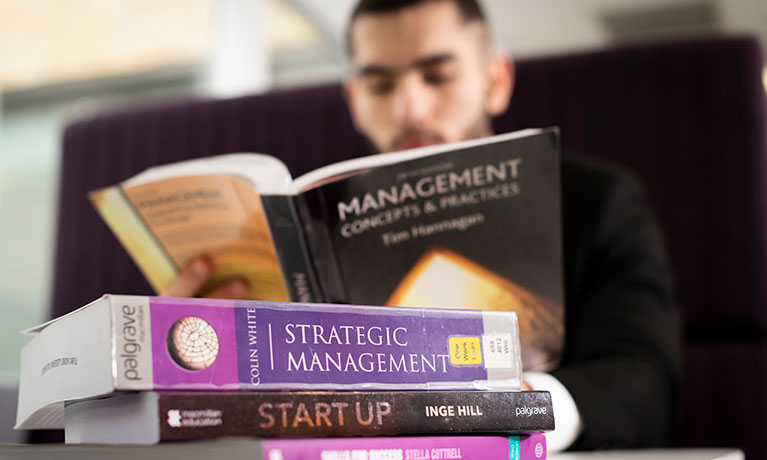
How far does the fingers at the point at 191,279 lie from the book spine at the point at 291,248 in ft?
0.40

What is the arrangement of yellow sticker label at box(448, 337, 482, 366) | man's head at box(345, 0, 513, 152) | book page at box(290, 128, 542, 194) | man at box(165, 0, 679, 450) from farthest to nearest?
man's head at box(345, 0, 513, 152)
man at box(165, 0, 679, 450)
book page at box(290, 128, 542, 194)
yellow sticker label at box(448, 337, 482, 366)

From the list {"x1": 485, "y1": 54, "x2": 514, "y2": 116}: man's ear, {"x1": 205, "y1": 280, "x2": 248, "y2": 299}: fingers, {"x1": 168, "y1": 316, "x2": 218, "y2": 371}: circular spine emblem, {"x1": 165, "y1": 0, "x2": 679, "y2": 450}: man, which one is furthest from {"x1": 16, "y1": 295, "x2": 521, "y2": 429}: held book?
{"x1": 485, "y1": 54, "x2": 514, "y2": 116}: man's ear

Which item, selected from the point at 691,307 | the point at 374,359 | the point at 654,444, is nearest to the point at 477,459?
the point at 374,359

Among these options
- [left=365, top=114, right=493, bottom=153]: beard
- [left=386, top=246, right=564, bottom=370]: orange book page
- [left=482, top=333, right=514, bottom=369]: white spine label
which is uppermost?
[left=365, top=114, right=493, bottom=153]: beard

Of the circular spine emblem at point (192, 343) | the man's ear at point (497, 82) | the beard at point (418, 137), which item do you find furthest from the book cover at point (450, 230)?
the man's ear at point (497, 82)

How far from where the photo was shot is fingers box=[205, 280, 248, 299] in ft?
2.69

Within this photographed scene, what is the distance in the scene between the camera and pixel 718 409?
1.34 m

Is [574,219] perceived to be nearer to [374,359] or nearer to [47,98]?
[374,359]

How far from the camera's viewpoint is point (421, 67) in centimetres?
123

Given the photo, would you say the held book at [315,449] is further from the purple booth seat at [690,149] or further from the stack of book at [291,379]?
the purple booth seat at [690,149]

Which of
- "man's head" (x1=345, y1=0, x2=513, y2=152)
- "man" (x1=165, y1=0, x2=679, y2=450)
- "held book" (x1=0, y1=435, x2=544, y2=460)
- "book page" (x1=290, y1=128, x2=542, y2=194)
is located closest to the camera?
"held book" (x1=0, y1=435, x2=544, y2=460)

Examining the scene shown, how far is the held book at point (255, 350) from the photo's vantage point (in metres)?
0.41

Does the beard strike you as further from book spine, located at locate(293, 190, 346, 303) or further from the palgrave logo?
the palgrave logo

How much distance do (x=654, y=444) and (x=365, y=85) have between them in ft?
2.15
